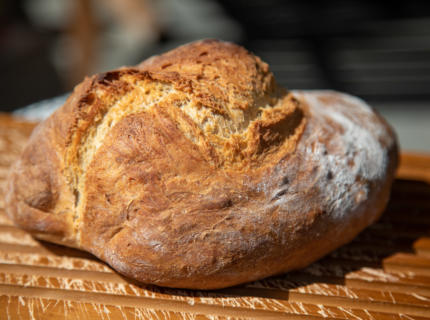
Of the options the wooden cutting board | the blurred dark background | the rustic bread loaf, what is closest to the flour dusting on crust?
the rustic bread loaf

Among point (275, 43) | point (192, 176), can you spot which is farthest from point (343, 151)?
point (275, 43)

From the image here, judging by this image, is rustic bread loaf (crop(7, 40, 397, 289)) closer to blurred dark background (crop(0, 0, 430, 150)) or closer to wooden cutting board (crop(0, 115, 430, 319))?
wooden cutting board (crop(0, 115, 430, 319))

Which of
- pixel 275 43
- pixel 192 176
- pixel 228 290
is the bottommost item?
pixel 228 290

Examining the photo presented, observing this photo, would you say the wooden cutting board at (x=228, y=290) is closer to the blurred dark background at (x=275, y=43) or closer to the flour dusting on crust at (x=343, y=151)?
the flour dusting on crust at (x=343, y=151)

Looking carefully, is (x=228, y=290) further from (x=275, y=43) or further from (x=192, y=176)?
(x=275, y=43)

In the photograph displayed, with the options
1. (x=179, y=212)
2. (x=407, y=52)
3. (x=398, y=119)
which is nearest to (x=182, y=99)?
(x=179, y=212)

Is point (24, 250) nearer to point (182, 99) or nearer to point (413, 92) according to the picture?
point (182, 99)
